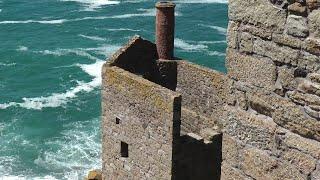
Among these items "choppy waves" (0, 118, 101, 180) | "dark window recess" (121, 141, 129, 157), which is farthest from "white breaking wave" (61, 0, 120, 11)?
"dark window recess" (121, 141, 129, 157)

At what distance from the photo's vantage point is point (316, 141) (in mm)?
4859

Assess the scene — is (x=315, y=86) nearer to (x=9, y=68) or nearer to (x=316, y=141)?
(x=316, y=141)

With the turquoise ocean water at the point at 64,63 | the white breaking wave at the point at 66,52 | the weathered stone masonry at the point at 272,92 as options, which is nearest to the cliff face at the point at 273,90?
the weathered stone masonry at the point at 272,92

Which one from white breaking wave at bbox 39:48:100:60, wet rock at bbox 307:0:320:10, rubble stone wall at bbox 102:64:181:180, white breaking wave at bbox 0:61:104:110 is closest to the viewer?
wet rock at bbox 307:0:320:10

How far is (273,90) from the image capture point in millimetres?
5109

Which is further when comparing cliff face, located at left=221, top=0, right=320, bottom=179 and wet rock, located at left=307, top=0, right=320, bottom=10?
cliff face, located at left=221, top=0, right=320, bottom=179

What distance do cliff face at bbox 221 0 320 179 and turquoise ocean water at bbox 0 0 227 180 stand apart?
95.5 ft

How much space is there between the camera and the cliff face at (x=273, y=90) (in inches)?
189

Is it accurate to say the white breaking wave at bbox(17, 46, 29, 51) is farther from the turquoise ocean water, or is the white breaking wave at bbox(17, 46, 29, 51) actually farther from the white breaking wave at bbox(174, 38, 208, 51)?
the white breaking wave at bbox(174, 38, 208, 51)

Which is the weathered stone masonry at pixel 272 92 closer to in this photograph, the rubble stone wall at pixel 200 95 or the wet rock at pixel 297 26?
the wet rock at pixel 297 26

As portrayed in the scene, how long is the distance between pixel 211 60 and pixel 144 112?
35.9 m

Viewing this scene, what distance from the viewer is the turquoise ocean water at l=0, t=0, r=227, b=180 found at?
3656 centimetres

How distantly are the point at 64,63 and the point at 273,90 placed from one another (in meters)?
48.2

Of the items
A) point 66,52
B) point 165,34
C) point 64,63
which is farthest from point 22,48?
point 165,34
